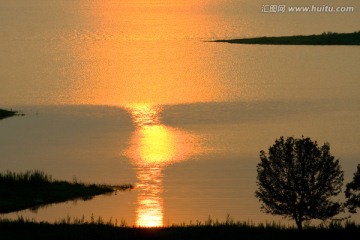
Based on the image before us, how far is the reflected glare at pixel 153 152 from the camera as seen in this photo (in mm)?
47344

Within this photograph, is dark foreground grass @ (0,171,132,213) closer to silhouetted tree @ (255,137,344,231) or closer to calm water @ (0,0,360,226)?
calm water @ (0,0,360,226)

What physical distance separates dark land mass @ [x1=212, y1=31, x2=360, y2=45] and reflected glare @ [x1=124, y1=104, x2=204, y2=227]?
170ft

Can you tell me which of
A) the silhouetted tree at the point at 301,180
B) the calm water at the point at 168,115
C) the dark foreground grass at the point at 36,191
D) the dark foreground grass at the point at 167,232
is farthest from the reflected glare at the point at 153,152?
the dark foreground grass at the point at 167,232

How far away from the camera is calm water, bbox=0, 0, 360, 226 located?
50938 millimetres

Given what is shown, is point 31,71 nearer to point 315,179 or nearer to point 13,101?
point 13,101

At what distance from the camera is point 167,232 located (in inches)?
1377

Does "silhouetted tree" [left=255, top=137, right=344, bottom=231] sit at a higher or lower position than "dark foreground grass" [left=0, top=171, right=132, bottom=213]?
lower

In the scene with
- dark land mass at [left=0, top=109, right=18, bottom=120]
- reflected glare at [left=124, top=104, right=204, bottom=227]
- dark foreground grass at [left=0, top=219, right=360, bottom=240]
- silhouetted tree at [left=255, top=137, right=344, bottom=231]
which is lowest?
dark foreground grass at [left=0, top=219, right=360, bottom=240]

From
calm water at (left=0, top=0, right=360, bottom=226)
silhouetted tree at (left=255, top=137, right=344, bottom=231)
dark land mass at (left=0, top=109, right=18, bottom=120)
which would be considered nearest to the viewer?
silhouetted tree at (left=255, top=137, right=344, bottom=231)

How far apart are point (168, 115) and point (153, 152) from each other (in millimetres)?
16463

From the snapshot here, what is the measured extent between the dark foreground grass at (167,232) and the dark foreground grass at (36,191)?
355 inches

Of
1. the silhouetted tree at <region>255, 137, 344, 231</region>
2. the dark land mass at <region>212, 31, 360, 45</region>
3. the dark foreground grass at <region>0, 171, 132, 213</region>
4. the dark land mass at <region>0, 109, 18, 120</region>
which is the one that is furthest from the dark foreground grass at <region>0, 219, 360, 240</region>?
the dark land mass at <region>212, 31, 360, 45</region>

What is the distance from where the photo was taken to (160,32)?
171m

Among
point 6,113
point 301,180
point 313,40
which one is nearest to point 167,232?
point 301,180
